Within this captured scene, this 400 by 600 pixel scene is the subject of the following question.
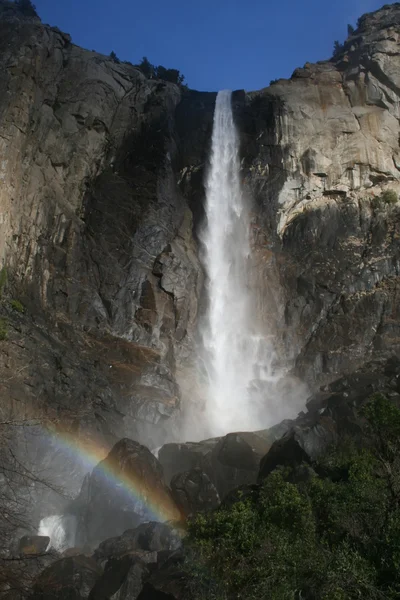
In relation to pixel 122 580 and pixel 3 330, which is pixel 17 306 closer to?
pixel 3 330

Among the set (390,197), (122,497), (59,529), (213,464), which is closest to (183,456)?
(213,464)

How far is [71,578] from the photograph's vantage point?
54.0ft

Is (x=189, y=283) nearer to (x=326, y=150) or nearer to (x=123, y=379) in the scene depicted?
(x=123, y=379)

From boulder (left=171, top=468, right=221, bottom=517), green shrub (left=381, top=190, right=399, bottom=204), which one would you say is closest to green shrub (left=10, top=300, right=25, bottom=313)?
boulder (left=171, top=468, right=221, bottom=517)

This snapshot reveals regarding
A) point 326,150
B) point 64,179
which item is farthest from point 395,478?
point 326,150

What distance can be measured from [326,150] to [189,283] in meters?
15.3

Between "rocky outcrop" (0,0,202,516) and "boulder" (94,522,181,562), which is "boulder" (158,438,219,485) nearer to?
"rocky outcrop" (0,0,202,516)

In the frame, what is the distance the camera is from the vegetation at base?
1056 cm

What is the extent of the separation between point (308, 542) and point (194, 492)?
914cm

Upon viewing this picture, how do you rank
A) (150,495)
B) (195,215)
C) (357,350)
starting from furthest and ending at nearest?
(195,215), (357,350), (150,495)

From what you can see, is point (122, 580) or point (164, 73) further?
point (164, 73)

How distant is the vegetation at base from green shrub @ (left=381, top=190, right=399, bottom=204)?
980 inches

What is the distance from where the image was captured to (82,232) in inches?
1294

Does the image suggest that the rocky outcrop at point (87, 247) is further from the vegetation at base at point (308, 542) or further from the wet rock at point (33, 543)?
the vegetation at base at point (308, 542)
